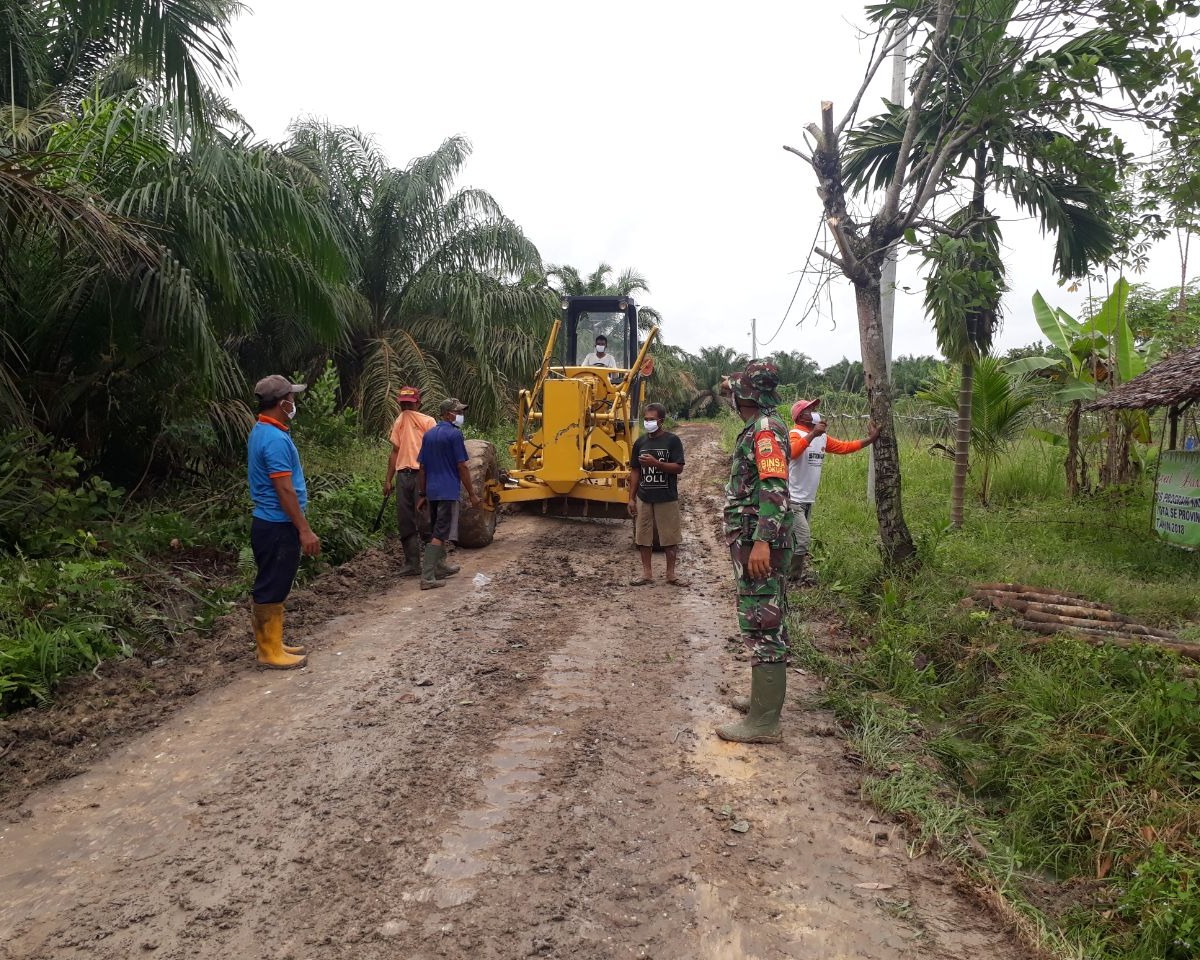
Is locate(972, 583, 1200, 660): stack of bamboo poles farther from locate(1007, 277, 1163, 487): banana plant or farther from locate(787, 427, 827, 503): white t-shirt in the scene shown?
locate(1007, 277, 1163, 487): banana plant

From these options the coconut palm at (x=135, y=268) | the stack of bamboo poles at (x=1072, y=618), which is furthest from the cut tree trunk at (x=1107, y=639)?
the coconut palm at (x=135, y=268)

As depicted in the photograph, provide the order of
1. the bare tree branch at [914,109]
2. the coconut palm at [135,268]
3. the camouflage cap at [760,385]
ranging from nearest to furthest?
the camouflage cap at [760,385]
the coconut palm at [135,268]
the bare tree branch at [914,109]

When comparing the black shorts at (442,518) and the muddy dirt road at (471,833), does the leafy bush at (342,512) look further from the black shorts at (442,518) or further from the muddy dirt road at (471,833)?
the muddy dirt road at (471,833)

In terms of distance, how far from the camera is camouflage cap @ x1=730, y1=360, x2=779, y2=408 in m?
4.38

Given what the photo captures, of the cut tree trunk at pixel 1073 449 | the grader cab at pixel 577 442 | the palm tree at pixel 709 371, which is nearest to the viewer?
the grader cab at pixel 577 442

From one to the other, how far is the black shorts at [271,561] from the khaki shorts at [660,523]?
3445mm

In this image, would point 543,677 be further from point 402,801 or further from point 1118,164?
point 1118,164

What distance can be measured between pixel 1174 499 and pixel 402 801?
7869 mm

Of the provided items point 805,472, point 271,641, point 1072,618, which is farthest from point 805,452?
point 271,641

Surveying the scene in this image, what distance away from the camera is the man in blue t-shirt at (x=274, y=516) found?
502 centimetres

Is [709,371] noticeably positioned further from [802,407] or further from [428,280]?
[802,407]

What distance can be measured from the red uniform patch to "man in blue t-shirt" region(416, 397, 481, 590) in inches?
142

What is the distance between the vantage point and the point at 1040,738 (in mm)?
4148

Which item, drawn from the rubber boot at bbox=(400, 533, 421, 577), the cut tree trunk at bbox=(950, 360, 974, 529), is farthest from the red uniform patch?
the cut tree trunk at bbox=(950, 360, 974, 529)
